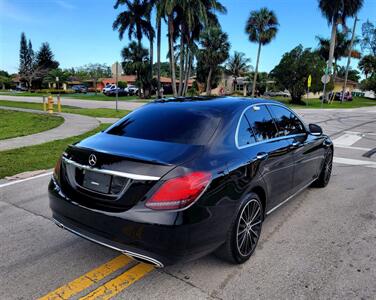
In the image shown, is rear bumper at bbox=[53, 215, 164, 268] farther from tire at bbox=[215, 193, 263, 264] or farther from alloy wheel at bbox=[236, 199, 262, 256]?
alloy wheel at bbox=[236, 199, 262, 256]

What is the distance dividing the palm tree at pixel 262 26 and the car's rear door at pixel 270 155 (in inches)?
1657

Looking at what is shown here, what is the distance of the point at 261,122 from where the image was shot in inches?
149

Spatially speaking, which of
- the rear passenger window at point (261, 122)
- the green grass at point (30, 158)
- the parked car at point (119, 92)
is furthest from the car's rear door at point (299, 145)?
the parked car at point (119, 92)

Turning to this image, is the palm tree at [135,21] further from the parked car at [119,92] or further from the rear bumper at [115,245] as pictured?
the rear bumper at [115,245]

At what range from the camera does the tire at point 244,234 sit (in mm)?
2984

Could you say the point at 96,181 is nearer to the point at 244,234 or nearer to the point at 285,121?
the point at 244,234

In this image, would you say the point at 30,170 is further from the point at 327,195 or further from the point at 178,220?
the point at 327,195

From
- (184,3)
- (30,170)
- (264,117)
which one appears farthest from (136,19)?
(264,117)

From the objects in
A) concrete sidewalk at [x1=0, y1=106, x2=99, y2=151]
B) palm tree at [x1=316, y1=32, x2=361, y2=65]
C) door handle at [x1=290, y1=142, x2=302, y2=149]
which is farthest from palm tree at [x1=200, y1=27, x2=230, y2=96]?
door handle at [x1=290, y1=142, x2=302, y2=149]

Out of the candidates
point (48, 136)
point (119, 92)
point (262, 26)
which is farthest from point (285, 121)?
point (119, 92)

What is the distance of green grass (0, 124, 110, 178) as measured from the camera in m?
6.53

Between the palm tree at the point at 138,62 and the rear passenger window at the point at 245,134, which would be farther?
the palm tree at the point at 138,62

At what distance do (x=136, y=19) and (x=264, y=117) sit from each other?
37.5 meters

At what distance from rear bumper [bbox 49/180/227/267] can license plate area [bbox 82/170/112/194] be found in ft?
0.59
